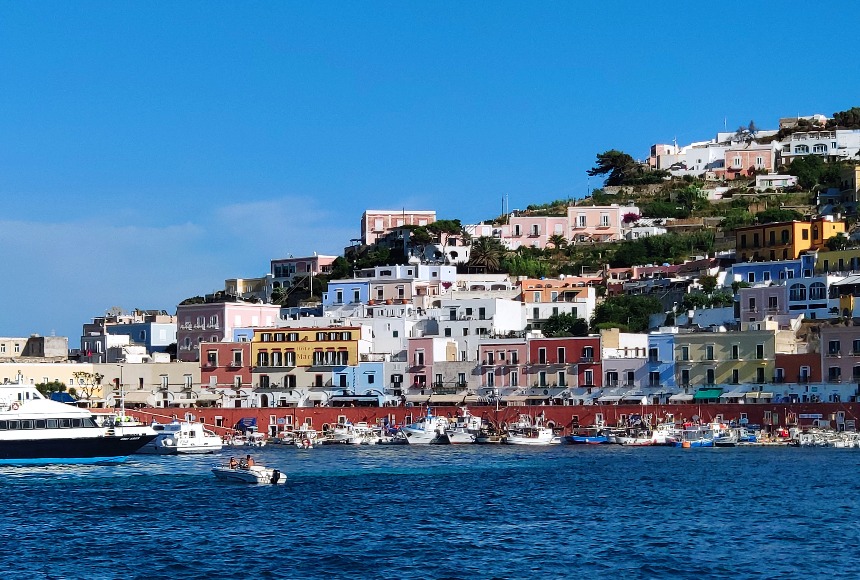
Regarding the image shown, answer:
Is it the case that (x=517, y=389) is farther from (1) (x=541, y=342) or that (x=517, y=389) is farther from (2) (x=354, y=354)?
(2) (x=354, y=354)

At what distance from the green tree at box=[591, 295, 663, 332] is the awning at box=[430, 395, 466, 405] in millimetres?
15248

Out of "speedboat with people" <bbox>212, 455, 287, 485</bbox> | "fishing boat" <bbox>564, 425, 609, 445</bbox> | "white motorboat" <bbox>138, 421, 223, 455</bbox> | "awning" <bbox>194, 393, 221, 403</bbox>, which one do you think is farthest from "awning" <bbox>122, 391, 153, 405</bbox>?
"speedboat with people" <bbox>212, 455, 287, 485</bbox>

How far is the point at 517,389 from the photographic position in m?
103

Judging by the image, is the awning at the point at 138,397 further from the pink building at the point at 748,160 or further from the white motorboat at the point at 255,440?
the pink building at the point at 748,160

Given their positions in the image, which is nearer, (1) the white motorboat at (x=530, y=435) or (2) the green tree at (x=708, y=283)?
(1) the white motorboat at (x=530, y=435)

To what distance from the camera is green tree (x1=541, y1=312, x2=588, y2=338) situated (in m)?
111

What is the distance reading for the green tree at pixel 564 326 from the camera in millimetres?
110750

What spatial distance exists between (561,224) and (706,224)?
1431cm

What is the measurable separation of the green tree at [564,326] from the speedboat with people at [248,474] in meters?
46.3

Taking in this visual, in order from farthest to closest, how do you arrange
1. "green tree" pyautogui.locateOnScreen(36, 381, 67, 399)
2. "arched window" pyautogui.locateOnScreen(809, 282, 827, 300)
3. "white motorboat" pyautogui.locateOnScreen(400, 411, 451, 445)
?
"green tree" pyautogui.locateOnScreen(36, 381, 67, 399)
"arched window" pyautogui.locateOnScreen(809, 282, 827, 300)
"white motorboat" pyautogui.locateOnScreen(400, 411, 451, 445)

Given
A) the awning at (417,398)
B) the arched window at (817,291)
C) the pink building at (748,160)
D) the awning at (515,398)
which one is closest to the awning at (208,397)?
the awning at (417,398)

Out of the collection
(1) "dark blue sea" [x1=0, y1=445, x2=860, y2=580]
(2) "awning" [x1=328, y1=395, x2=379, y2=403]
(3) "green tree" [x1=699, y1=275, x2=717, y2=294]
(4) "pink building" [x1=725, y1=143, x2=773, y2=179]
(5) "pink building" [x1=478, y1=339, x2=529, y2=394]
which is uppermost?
(4) "pink building" [x1=725, y1=143, x2=773, y2=179]

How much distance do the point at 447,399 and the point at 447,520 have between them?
51.7m

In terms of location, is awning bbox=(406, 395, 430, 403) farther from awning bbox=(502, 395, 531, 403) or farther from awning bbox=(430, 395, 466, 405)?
awning bbox=(502, 395, 531, 403)
